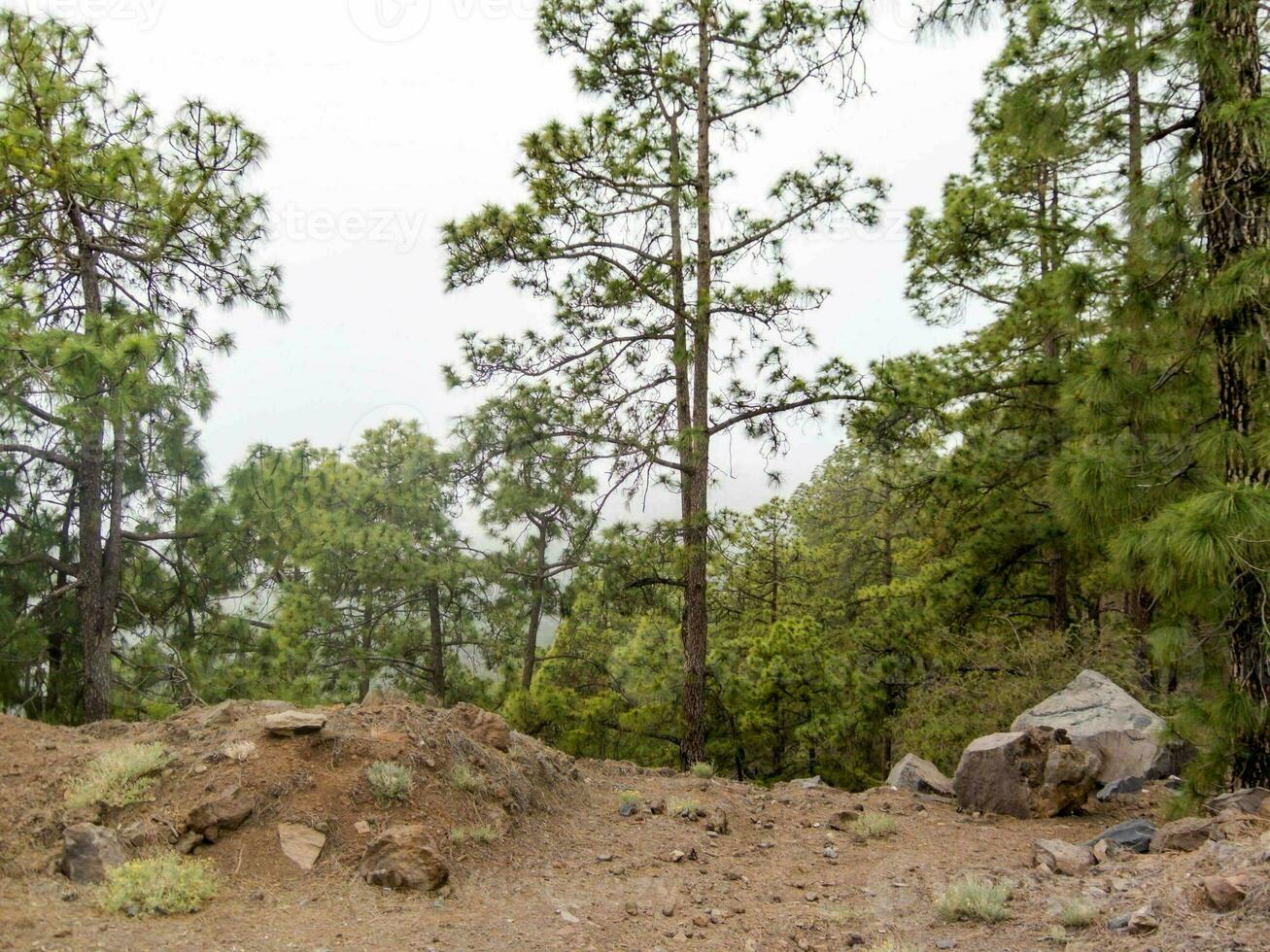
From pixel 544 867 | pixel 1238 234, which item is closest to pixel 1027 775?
pixel 544 867

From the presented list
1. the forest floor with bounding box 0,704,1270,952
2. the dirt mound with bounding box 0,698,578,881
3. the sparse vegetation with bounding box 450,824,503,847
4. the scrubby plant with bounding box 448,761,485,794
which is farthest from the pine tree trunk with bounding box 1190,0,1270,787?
the scrubby plant with bounding box 448,761,485,794

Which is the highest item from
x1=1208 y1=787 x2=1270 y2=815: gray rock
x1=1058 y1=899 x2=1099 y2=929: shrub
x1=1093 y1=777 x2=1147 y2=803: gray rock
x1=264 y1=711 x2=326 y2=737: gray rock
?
x1=264 y1=711 x2=326 y2=737: gray rock

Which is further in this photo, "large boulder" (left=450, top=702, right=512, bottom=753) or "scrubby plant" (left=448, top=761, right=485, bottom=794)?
"large boulder" (left=450, top=702, right=512, bottom=753)

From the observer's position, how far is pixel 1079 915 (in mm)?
4410

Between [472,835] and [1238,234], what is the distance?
22.7ft

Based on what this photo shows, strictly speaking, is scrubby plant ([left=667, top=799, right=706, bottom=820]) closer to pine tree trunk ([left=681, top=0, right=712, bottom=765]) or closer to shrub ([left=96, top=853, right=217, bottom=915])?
shrub ([left=96, top=853, right=217, bottom=915])

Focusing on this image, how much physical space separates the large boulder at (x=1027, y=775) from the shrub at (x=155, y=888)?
6270 millimetres

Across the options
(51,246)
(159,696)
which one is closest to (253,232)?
(51,246)

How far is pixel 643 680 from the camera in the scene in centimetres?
1504

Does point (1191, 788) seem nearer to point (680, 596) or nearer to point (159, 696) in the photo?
point (680, 596)

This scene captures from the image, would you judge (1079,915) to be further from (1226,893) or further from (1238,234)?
(1238,234)

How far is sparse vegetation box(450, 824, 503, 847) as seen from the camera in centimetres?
587

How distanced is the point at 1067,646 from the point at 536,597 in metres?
8.18

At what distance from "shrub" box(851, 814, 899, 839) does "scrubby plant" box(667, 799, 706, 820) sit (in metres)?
1.25
